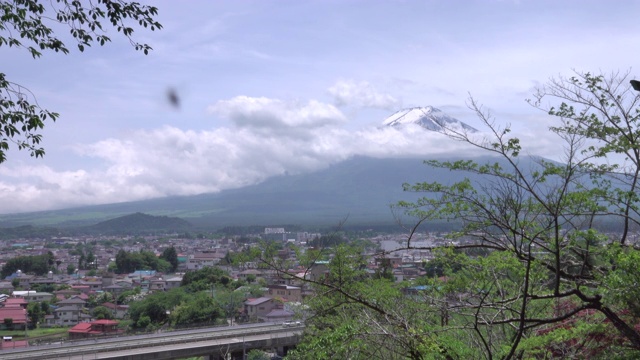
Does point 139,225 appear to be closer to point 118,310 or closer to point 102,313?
point 118,310

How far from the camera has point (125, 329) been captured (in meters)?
24.1

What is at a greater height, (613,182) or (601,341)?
(613,182)

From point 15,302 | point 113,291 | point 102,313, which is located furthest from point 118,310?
point 113,291

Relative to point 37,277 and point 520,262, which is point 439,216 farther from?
point 37,277

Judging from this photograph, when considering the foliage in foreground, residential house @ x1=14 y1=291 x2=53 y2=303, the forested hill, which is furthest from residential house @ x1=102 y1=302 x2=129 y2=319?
the forested hill

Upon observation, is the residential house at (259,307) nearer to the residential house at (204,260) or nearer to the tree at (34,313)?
the tree at (34,313)

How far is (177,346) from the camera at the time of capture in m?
16.9

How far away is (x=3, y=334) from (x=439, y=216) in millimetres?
24168

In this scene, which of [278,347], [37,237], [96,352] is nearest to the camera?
[96,352]

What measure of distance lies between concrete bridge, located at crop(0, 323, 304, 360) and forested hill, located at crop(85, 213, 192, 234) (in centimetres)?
9226

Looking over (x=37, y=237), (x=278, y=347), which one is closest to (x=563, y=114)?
(x=278, y=347)

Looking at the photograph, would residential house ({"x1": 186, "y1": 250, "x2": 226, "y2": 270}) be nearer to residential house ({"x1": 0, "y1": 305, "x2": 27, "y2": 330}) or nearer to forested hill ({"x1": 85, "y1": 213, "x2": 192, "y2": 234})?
residential house ({"x1": 0, "y1": 305, "x2": 27, "y2": 330})

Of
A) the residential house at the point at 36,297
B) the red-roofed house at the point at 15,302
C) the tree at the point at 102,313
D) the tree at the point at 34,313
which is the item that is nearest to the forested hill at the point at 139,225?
the residential house at the point at 36,297

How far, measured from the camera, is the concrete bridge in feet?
51.4
